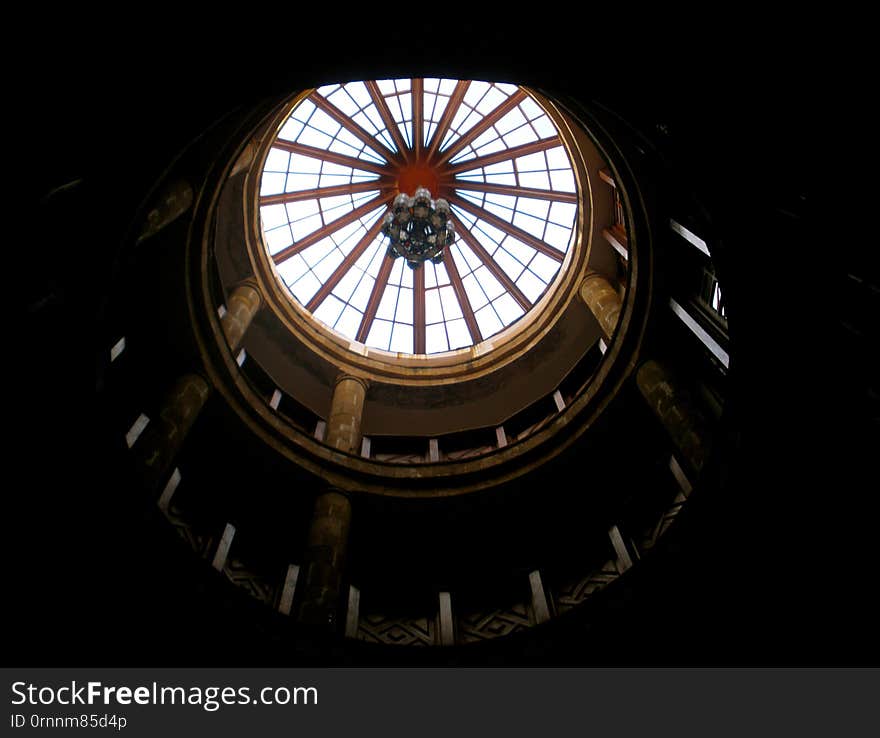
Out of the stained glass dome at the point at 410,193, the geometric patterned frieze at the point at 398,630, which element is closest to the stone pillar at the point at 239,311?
the stained glass dome at the point at 410,193

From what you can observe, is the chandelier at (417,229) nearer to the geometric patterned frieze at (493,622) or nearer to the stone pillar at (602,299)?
the stone pillar at (602,299)

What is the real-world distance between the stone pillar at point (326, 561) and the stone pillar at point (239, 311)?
4602mm

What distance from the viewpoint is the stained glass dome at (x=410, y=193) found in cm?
1875

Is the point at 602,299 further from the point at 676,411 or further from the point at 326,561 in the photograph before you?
the point at 326,561

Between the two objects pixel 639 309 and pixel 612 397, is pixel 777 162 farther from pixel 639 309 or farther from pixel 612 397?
pixel 612 397

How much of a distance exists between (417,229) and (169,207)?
8.48 metres

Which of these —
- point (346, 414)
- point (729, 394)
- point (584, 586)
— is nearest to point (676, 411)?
point (729, 394)

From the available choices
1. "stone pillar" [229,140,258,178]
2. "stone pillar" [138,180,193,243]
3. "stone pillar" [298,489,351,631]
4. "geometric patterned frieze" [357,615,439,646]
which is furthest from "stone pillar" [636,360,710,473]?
"stone pillar" [229,140,258,178]

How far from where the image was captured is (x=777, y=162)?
623 centimetres

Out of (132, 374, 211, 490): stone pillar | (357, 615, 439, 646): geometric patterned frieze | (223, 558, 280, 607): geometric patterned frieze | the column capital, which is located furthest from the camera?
the column capital

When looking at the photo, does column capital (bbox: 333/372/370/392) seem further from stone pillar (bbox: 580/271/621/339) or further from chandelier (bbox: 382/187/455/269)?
stone pillar (bbox: 580/271/621/339)

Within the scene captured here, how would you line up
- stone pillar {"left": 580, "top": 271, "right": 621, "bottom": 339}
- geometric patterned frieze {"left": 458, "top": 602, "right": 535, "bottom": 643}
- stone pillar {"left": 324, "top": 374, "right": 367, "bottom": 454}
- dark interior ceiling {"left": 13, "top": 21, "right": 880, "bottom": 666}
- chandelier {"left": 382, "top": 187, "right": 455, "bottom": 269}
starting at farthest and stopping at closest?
chandelier {"left": 382, "top": 187, "right": 455, "bottom": 269} < stone pillar {"left": 324, "top": 374, "right": 367, "bottom": 454} < stone pillar {"left": 580, "top": 271, "right": 621, "bottom": 339} < geometric patterned frieze {"left": 458, "top": 602, "right": 535, "bottom": 643} < dark interior ceiling {"left": 13, "top": 21, "right": 880, "bottom": 666}

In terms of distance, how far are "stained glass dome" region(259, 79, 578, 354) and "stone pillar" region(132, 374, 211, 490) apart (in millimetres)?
7889

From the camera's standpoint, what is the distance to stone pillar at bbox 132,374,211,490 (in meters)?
9.45
